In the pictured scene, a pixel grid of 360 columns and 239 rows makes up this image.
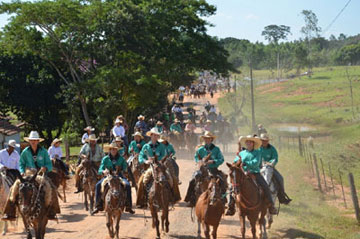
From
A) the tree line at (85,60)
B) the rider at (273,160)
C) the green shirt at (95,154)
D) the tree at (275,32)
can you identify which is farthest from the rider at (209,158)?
the tree at (275,32)

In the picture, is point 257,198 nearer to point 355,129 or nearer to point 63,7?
point 63,7

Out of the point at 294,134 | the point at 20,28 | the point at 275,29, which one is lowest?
the point at 294,134

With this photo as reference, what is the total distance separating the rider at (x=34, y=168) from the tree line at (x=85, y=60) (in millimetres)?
19864

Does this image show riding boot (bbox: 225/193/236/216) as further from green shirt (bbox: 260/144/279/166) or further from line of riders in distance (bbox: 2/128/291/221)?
green shirt (bbox: 260/144/279/166)

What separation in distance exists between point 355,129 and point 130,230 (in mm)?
34101

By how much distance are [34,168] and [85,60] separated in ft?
81.0

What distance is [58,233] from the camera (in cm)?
1555

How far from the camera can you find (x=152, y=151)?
15.6 m

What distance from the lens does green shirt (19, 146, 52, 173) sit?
13781mm

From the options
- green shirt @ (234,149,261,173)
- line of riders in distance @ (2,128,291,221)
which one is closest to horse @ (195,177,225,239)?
line of riders in distance @ (2,128,291,221)

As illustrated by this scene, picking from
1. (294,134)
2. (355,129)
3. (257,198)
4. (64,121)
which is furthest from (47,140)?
(257,198)

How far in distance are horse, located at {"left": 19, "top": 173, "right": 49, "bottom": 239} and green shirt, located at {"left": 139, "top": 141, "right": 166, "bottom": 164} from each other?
136 inches

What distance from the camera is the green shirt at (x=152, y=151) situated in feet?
51.1

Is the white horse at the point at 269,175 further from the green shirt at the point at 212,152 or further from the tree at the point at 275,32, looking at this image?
the tree at the point at 275,32
